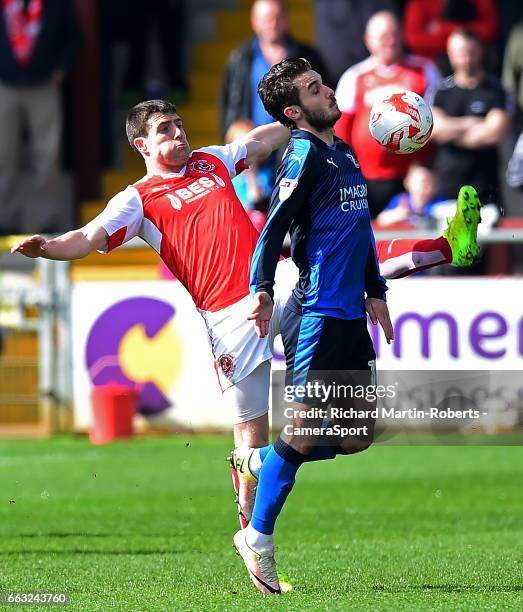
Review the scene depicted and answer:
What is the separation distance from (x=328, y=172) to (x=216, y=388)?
252 inches

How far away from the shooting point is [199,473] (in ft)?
38.1

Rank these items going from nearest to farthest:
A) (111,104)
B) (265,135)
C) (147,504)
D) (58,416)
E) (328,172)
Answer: (328,172) < (265,135) < (147,504) < (58,416) < (111,104)

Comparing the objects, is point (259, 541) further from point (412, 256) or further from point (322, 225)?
point (412, 256)

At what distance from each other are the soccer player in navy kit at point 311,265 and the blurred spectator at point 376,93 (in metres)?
6.35

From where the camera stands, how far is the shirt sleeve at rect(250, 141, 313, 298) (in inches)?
258

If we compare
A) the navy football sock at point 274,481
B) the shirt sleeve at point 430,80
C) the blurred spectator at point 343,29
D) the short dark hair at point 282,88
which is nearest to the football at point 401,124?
the short dark hair at point 282,88

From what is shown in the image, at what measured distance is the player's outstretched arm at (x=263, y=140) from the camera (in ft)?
25.2

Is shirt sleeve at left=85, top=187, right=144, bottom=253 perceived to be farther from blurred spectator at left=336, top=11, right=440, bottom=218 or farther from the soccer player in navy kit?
blurred spectator at left=336, top=11, right=440, bottom=218

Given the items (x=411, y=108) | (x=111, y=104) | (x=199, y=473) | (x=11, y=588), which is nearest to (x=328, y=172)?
(x=411, y=108)

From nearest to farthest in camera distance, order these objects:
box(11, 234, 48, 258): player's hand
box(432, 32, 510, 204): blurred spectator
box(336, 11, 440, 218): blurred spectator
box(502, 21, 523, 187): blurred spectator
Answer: box(11, 234, 48, 258): player's hand → box(336, 11, 440, 218): blurred spectator → box(432, 32, 510, 204): blurred spectator → box(502, 21, 523, 187): blurred spectator

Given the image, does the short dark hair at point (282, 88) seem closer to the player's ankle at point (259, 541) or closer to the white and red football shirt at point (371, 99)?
the player's ankle at point (259, 541)

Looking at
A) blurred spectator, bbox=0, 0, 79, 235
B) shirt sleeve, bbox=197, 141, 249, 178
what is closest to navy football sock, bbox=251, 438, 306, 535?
shirt sleeve, bbox=197, 141, 249, 178

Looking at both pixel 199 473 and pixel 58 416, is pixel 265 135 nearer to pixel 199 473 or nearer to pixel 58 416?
pixel 199 473

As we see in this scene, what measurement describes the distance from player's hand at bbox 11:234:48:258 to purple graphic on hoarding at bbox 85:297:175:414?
20.8 ft
